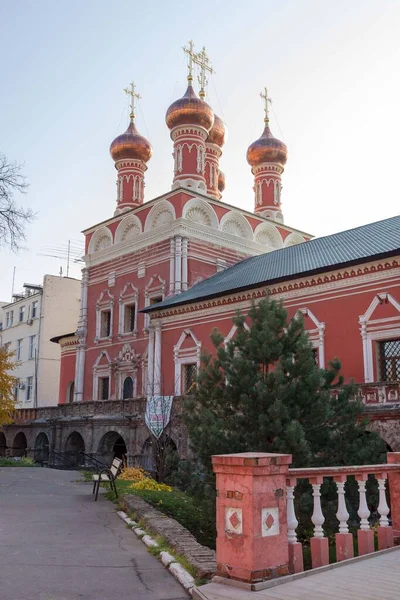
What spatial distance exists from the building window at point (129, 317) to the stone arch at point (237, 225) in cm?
544

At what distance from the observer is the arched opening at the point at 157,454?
15805mm

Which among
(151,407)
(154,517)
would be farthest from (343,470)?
(151,407)

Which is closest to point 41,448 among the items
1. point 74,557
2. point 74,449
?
point 74,449

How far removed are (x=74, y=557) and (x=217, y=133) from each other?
29519mm

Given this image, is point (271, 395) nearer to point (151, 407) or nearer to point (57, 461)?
Result: point (151, 407)

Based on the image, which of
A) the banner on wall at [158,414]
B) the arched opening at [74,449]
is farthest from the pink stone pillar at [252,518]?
the arched opening at [74,449]

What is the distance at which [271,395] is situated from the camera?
30.7 feet

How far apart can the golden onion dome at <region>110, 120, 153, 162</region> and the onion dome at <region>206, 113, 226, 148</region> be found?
10.9 ft

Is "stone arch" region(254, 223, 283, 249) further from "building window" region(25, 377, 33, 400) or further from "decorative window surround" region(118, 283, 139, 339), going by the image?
"building window" region(25, 377, 33, 400)

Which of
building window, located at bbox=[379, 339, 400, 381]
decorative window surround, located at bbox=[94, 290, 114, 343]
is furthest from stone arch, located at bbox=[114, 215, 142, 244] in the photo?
building window, located at bbox=[379, 339, 400, 381]

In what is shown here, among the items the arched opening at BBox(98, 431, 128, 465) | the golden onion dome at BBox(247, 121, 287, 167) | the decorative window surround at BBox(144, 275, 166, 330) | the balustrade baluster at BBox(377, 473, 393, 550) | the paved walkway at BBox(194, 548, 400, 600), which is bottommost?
the paved walkway at BBox(194, 548, 400, 600)

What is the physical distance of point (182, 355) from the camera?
22812mm

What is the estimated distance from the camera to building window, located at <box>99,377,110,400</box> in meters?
27.8

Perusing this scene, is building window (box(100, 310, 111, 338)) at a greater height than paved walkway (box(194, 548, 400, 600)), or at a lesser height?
greater
